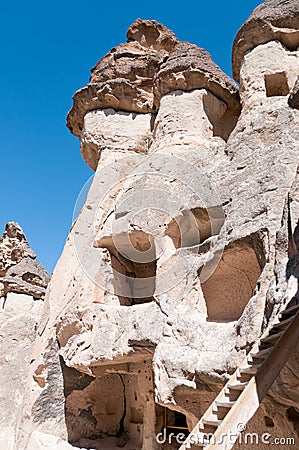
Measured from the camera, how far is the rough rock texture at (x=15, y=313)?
8.67m

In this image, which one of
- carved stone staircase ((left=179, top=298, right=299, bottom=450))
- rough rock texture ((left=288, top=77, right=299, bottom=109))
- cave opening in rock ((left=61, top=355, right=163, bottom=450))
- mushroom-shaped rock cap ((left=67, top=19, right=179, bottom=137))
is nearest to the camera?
carved stone staircase ((left=179, top=298, right=299, bottom=450))

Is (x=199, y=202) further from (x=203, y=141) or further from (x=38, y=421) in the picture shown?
(x=38, y=421)

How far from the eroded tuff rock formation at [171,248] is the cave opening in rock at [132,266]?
27mm

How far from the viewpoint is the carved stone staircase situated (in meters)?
2.49

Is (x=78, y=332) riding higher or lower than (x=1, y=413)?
higher

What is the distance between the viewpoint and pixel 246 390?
8.46 feet

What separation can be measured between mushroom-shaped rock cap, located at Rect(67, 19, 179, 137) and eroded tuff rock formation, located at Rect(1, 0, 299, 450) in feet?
0.10

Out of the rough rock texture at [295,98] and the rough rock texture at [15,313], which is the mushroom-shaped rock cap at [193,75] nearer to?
the rough rock texture at [295,98]

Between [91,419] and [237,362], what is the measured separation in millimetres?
4383

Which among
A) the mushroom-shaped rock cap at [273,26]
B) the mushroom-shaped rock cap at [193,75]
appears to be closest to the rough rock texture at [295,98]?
the mushroom-shaped rock cap at [273,26]

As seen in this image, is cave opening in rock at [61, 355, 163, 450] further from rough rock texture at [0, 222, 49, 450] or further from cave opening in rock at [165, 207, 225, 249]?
cave opening in rock at [165, 207, 225, 249]

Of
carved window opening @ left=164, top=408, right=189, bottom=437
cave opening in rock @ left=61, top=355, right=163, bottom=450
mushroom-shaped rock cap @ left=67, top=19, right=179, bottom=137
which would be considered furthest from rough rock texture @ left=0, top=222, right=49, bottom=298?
carved window opening @ left=164, top=408, right=189, bottom=437

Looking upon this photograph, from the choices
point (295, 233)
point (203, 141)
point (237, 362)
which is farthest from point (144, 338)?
point (203, 141)

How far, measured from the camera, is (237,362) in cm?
405
